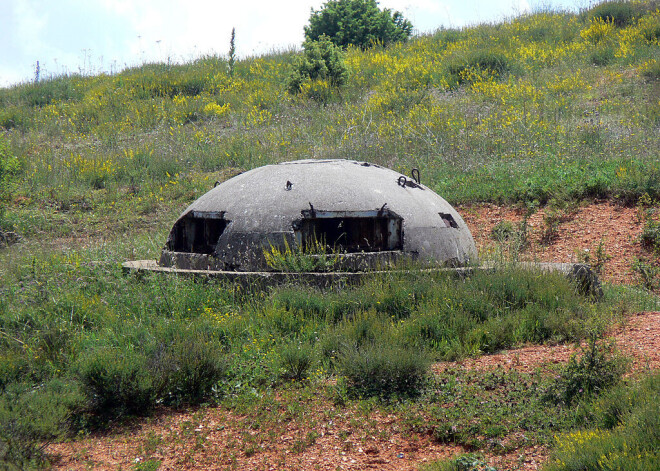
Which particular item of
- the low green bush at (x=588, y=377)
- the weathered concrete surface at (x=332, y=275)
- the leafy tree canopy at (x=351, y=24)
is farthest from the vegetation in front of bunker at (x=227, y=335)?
the leafy tree canopy at (x=351, y=24)

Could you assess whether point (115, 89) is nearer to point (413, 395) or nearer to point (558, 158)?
point (558, 158)

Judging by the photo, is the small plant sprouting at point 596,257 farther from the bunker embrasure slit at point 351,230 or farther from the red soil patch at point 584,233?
the bunker embrasure slit at point 351,230

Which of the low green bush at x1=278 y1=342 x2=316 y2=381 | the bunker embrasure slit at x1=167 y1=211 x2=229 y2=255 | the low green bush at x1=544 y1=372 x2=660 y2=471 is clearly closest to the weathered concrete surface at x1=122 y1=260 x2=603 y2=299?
the bunker embrasure slit at x1=167 y1=211 x2=229 y2=255

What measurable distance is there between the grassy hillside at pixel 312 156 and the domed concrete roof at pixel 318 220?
544mm

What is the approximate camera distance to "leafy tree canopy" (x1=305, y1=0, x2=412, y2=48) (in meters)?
22.7

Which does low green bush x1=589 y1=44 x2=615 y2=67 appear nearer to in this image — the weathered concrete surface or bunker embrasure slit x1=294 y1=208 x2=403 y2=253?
the weathered concrete surface

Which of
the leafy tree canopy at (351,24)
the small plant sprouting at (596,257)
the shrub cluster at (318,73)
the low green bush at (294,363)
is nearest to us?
the low green bush at (294,363)

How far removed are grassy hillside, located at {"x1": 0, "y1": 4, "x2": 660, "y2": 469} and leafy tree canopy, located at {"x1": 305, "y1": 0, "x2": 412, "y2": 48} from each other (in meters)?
1.63

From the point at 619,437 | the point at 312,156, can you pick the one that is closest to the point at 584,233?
the point at 312,156

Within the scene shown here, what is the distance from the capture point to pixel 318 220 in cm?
716

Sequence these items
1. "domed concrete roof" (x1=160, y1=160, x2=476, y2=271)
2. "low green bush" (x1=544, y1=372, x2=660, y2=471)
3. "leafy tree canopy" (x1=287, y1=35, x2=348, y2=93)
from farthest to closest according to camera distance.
Result: "leafy tree canopy" (x1=287, y1=35, x2=348, y2=93) → "domed concrete roof" (x1=160, y1=160, x2=476, y2=271) → "low green bush" (x1=544, y1=372, x2=660, y2=471)

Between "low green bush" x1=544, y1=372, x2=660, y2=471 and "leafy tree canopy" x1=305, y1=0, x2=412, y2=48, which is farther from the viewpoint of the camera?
"leafy tree canopy" x1=305, y1=0, x2=412, y2=48

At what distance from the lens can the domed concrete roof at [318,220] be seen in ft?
22.6

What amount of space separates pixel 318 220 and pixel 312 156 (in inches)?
267
